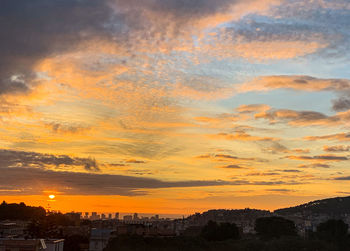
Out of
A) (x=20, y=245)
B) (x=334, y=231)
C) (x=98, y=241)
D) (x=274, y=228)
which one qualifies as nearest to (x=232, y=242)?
(x=334, y=231)

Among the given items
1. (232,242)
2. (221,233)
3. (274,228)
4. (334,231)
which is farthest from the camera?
(274,228)

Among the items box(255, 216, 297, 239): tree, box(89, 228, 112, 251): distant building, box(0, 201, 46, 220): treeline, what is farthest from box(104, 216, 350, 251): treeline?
box(0, 201, 46, 220): treeline

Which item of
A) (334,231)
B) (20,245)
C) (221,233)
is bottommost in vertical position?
(20,245)

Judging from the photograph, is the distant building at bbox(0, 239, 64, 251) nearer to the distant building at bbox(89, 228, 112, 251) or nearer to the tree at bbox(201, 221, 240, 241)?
the distant building at bbox(89, 228, 112, 251)

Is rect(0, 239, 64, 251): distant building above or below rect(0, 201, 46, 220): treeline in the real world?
below

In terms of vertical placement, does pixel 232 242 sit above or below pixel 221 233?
below

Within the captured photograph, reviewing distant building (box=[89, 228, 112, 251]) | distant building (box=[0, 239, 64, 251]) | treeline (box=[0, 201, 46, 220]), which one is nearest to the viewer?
distant building (box=[0, 239, 64, 251])

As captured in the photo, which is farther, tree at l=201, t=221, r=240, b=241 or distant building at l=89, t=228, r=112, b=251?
tree at l=201, t=221, r=240, b=241

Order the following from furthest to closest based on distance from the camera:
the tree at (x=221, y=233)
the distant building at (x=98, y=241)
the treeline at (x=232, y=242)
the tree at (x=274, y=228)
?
the tree at (x=274, y=228) < the tree at (x=221, y=233) < the distant building at (x=98, y=241) < the treeline at (x=232, y=242)

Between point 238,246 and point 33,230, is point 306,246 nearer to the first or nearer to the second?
point 238,246

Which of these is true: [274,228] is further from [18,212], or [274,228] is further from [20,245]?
[18,212]

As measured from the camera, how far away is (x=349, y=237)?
10012 centimetres

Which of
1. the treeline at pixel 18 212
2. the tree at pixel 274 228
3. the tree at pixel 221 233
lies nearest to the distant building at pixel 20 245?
the tree at pixel 221 233

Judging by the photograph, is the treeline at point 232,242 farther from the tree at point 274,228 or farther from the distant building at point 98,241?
the distant building at point 98,241
